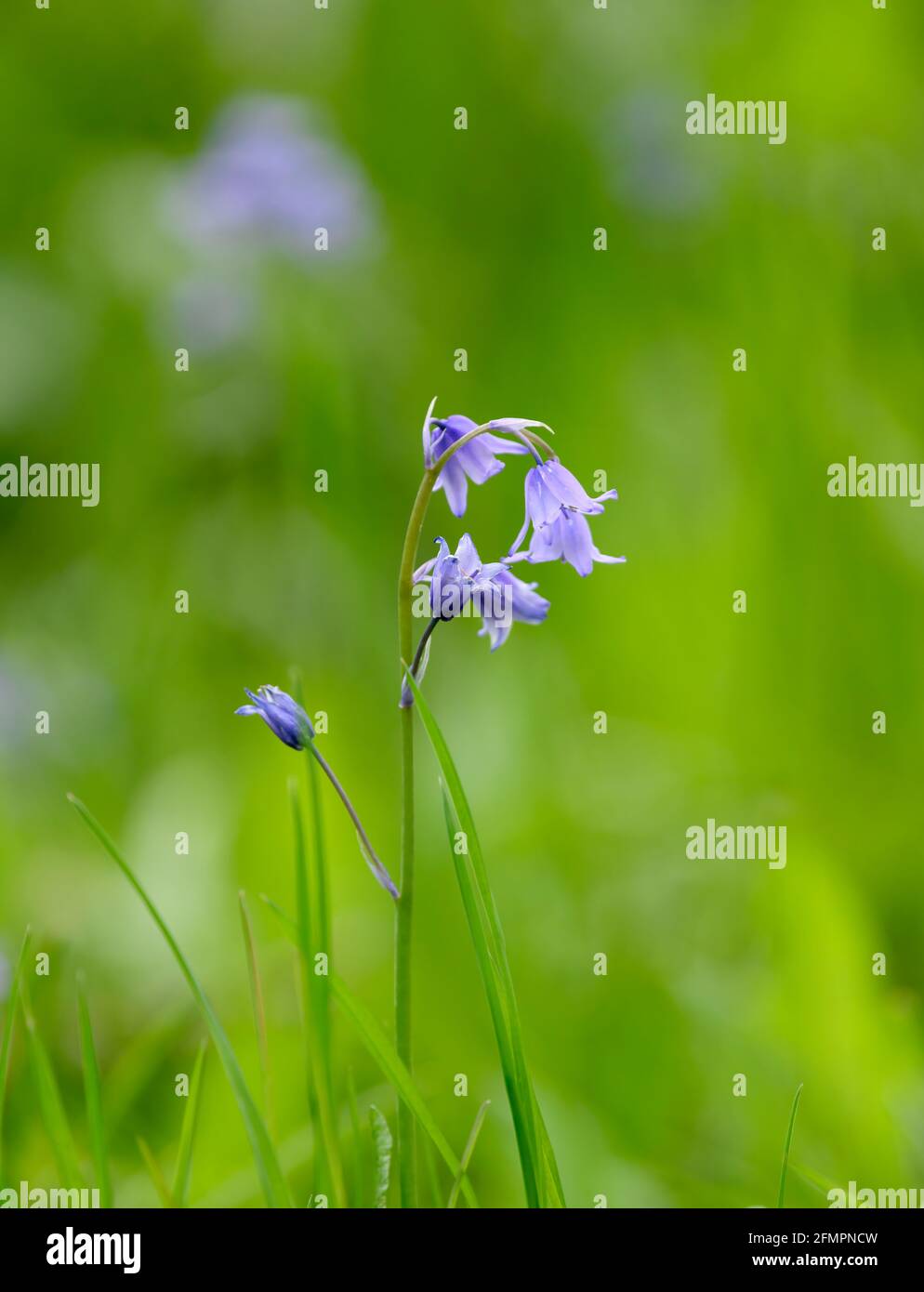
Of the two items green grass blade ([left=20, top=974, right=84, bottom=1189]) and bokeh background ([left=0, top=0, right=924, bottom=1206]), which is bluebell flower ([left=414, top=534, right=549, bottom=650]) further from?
bokeh background ([left=0, top=0, right=924, bottom=1206])

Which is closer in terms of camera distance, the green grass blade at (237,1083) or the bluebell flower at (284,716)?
the green grass blade at (237,1083)

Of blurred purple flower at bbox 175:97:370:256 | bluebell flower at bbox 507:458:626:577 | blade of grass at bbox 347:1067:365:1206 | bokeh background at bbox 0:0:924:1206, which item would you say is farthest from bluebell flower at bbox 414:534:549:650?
blurred purple flower at bbox 175:97:370:256

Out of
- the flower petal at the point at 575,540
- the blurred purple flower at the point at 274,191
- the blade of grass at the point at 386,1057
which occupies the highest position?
the blurred purple flower at the point at 274,191

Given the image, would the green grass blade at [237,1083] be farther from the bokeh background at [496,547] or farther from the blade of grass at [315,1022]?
the bokeh background at [496,547]

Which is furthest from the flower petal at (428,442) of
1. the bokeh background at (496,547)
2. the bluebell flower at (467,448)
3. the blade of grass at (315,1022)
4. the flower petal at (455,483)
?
the bokeh background at (496,547)

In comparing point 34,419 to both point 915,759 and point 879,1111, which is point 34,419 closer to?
point 915,759

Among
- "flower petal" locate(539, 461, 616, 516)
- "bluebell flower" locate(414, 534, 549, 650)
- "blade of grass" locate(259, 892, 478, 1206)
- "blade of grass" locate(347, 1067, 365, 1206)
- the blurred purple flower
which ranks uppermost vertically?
the blurred purple flower
